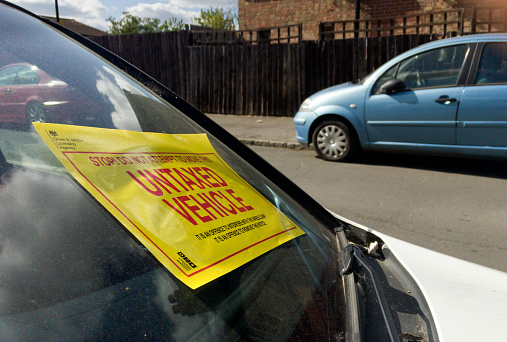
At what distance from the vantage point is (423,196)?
17.9 ft

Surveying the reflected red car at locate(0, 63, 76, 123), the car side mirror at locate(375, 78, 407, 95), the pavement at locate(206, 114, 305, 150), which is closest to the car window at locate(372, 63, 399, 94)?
the car side mirror at locate(375, 78, 407, 95)

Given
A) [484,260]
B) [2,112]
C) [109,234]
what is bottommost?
[484,260]

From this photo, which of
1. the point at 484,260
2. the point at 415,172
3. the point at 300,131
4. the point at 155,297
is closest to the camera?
the point at 155,297

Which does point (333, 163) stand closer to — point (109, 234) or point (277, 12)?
point (109, 234)

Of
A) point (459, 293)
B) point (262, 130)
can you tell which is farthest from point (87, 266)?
point (262, 130)

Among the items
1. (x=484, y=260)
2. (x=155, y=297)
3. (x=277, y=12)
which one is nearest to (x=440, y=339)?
(x=155, y=297)

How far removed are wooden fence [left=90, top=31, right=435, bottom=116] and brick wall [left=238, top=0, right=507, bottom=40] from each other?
3.80 m

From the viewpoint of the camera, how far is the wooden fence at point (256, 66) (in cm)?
1109

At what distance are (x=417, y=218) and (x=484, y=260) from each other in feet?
3.53

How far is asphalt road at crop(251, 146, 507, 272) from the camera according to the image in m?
4.13

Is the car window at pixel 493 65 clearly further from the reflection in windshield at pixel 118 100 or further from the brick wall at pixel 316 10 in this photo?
the brick wall at pixel 316 10

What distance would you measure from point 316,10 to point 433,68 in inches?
466

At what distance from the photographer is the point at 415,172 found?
257 inches

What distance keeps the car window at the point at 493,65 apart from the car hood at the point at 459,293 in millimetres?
5197
